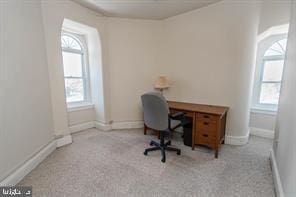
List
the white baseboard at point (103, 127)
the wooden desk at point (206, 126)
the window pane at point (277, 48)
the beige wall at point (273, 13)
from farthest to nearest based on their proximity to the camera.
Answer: the white baseboard at point (103, 127) < the window pane at point (277, 48) < the beige wall at point (273, 13) < the wooden desk at point (206, 126)

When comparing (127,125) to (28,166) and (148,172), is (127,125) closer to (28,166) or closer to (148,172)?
(148,172)

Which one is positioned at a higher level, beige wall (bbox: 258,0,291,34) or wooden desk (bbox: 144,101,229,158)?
beige wall (bbox: 258,0,291,34)

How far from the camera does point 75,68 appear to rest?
144 inches

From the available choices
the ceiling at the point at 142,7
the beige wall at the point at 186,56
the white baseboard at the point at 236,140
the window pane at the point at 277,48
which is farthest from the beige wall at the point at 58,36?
the window pane at the point at 277,48

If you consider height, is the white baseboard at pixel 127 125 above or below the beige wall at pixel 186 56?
below

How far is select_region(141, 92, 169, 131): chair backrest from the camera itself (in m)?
2.31

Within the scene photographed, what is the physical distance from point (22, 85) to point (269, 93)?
420 cm

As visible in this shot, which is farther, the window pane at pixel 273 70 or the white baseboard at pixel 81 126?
the white baseboard at pixel 81 126

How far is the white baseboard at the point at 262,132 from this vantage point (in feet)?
10.5

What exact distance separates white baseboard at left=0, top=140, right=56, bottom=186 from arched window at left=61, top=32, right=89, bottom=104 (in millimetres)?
1249

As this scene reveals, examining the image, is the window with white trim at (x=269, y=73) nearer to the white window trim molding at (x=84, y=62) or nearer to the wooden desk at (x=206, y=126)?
the wooden desk at (x=206, y=126)

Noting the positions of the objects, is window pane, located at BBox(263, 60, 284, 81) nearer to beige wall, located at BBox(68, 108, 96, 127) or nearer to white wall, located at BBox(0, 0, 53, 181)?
beige wall, located at BBox(68, 108, 96, 127)

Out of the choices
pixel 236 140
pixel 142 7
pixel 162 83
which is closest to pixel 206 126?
pixel 236 140

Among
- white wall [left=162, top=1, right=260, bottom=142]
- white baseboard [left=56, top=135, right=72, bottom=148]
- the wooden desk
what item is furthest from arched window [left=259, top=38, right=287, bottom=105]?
white baseboard [left=56, top=135, right=72, bottom=148]
